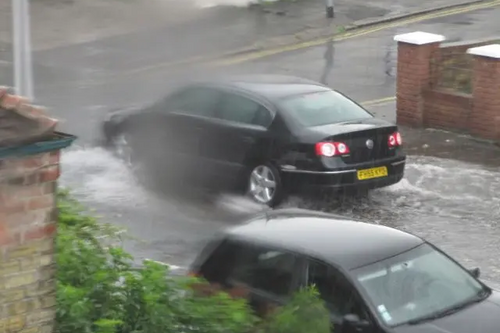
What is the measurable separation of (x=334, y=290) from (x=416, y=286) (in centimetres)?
61

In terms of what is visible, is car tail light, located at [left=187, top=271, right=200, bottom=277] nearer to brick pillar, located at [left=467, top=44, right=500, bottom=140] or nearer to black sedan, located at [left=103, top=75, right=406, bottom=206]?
black sedan, located at [left=103, top=75, right=406, bottom=206]

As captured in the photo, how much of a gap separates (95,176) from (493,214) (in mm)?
5263

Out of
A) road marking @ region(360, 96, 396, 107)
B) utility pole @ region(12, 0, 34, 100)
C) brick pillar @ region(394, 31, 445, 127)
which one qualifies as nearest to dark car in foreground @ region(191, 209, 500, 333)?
utility pole @ region(12, 0, 34, 100)

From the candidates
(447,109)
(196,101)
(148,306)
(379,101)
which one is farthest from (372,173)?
(148,306)

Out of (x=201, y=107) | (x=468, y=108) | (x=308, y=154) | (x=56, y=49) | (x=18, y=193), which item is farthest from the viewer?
(x=56, y=49)

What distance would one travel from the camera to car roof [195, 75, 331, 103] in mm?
13336

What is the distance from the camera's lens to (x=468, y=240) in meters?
11.7

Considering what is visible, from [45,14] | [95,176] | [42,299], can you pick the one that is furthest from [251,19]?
[42,299]

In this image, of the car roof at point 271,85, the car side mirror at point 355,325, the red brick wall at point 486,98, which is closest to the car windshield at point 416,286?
the car side mirror at point 355,325

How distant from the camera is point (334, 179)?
12.6 metres

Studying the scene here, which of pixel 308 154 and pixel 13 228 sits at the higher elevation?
pixel 13 228

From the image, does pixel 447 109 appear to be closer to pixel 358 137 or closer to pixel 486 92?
pixel 486 92

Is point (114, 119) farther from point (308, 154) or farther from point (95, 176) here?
point (308, 154)

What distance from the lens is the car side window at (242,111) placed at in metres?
13.1
